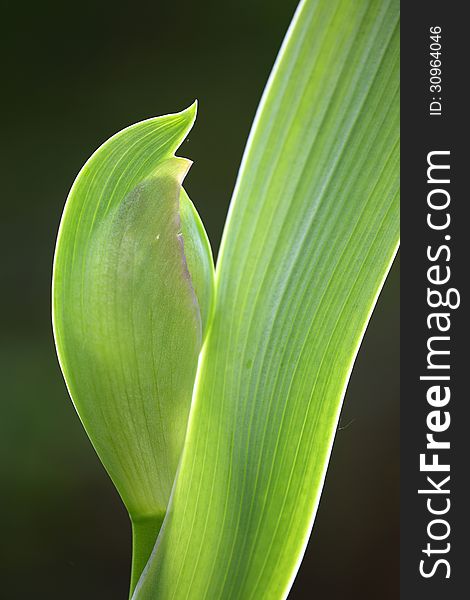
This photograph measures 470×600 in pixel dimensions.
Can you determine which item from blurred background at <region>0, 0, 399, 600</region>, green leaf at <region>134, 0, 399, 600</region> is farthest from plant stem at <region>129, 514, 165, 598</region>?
blurred background at <region>0, 0, 399, 600</region>

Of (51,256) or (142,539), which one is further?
(51,256)

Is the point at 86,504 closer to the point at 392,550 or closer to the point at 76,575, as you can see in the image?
the point at 76,575

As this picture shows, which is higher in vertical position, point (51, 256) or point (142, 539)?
point (51, 256)

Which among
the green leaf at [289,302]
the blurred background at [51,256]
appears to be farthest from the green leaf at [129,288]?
the blurred background at [51,256]

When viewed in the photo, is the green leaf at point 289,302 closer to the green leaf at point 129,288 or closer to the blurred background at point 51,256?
the green leaf at point 129,288

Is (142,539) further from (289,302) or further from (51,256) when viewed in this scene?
(51,256)

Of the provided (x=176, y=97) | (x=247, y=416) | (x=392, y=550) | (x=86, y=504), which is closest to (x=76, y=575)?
(x=86, y=504)

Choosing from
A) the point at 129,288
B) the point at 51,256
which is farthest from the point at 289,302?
the point at 51,256
